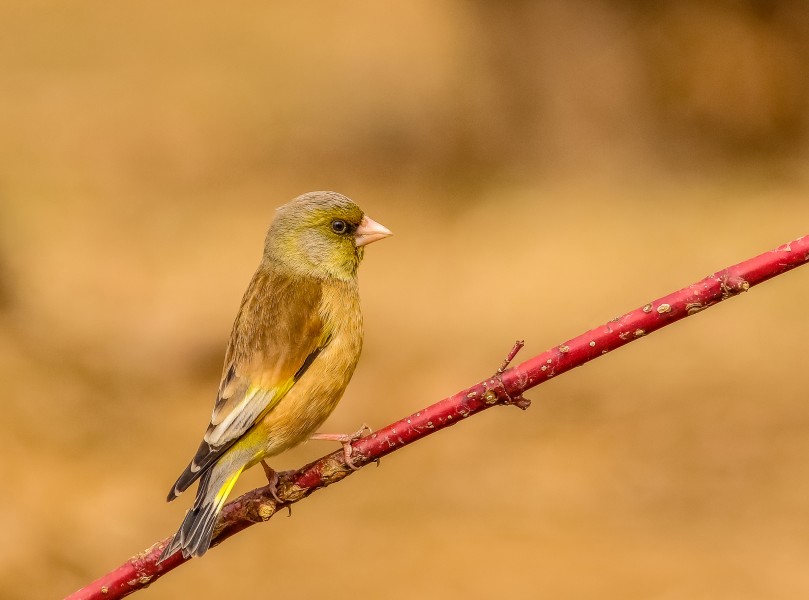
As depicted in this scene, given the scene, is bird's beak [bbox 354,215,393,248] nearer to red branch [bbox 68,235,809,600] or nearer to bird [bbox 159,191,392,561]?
bird [bbox 159,191,392,561]

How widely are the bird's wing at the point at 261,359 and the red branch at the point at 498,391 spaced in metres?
0.27

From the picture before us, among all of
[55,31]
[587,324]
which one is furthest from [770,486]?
[55,31]

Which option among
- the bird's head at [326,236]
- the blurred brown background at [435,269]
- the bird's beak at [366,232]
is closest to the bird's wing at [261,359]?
the bird's head at [326,236]

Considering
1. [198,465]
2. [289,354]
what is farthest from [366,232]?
[198,465]

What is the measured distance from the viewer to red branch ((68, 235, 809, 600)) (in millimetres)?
2807

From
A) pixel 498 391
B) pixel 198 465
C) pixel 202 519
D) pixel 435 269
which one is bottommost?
pixel 498 391

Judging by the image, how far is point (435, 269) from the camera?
1103 cm

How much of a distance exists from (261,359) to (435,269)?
723 cm

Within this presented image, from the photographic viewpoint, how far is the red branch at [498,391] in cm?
281

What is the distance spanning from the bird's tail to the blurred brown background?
14.5 ft

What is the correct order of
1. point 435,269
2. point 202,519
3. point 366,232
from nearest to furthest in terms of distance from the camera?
1. point 202,519
2. point 366,232
3. point 435,269

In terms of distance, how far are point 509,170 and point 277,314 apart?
27.4ft

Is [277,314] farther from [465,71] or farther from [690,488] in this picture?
[465,71]

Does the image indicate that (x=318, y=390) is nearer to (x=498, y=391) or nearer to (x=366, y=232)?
(x=366, y=232)
